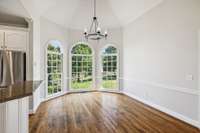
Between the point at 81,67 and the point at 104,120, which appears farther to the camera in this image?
the point at 81,67

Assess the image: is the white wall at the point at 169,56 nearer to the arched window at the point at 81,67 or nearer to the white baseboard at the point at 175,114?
the white baseboard at the point at 175,114

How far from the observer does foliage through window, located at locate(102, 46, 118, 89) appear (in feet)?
28.8

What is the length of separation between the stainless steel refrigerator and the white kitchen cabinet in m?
2.05

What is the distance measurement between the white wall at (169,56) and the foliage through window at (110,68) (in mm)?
1719

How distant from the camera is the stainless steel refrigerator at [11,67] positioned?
414 cm

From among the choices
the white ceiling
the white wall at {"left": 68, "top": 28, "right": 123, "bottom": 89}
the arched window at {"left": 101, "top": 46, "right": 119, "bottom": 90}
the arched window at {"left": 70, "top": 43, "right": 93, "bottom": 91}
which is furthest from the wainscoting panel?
the arched window at {"left": 70, "top": 43, "right": 93, "bottom": 91}

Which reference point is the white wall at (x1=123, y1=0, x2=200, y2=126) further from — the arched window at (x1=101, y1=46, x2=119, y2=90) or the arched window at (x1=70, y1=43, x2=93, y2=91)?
the arched window at (x1=70, y1=43, x2=93, y2=91)

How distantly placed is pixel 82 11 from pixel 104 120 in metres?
5.46

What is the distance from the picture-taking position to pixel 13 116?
209 cm

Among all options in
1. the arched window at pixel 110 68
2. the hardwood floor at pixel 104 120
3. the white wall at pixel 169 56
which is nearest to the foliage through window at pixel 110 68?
the arched window at pixel 110 68

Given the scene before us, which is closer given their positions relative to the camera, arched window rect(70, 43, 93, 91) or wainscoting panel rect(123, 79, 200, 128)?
wainscoting panel rect(123, 79, 200, 128)

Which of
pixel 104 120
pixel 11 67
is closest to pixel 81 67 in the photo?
pixel 11 67

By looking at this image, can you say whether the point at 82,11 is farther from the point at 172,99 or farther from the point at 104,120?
the point at 172,99

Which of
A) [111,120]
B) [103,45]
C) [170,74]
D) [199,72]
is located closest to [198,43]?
[199,72]
